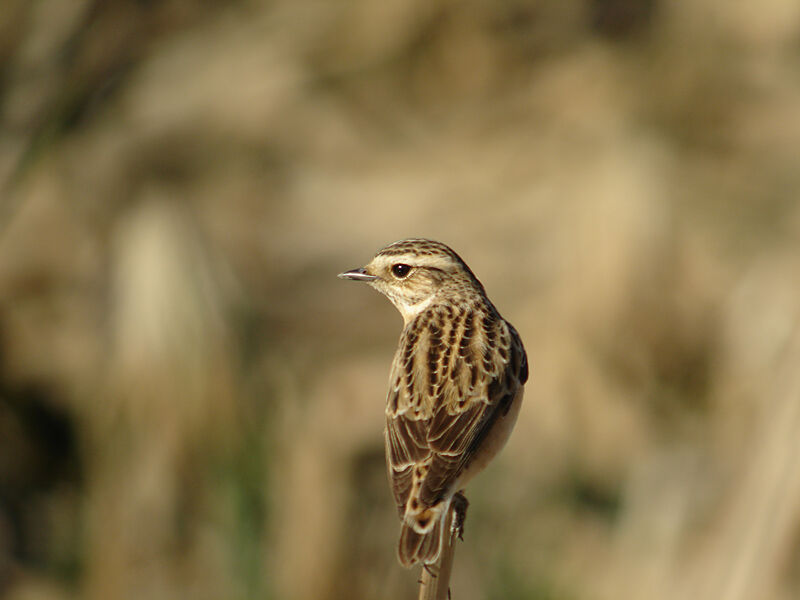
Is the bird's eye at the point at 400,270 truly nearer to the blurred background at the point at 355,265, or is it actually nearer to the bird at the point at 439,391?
the bird at the point at 439,391

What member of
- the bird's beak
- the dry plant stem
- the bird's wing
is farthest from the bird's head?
the dry plant stem

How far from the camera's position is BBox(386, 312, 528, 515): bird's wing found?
3348 mm

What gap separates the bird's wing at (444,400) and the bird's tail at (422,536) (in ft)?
0.16

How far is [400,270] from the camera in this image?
412 cm

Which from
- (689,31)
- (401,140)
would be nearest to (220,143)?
(401,140)

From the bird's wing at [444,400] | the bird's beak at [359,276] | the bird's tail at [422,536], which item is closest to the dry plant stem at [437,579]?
the bird's tail at [422,536]

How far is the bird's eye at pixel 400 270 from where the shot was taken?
4082mm

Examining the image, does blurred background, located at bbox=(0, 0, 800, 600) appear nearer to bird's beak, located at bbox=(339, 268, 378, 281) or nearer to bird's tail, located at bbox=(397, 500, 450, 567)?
bird's tail, located at bbox=(397, 500, 450, 567)

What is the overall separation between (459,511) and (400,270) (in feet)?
3.27

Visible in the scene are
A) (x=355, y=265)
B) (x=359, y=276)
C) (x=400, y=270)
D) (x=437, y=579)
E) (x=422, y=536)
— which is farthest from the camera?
(x=355, y=265)

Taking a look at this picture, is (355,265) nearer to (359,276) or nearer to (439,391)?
(359,276)

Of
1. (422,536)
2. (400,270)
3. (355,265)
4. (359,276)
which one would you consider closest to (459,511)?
(422,536)

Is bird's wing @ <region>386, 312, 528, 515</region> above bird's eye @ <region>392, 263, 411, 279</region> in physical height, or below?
below

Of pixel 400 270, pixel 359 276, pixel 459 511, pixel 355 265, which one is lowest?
pixel 459 511
